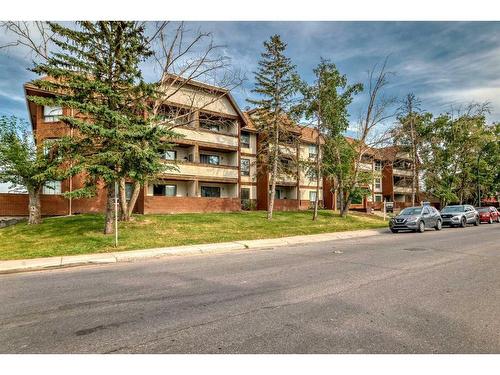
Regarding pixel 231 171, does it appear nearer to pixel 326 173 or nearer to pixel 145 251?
pixel 326 173

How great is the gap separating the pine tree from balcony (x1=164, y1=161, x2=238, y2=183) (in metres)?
11.0

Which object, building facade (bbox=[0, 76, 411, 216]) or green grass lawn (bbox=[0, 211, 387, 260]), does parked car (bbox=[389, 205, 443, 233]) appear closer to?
green grass lawn (bbox=[0, 211, 387, 260])

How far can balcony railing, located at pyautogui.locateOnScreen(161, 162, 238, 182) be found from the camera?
2797cm

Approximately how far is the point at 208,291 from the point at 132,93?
12576mm

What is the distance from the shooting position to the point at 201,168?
2912cm

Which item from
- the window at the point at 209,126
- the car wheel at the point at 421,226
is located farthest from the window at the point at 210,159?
the car wheel at the point at 421,226

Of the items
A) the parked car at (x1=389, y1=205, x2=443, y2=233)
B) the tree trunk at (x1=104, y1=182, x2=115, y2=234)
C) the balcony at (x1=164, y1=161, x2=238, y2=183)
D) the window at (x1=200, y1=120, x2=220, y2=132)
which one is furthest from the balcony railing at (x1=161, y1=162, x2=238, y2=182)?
the parked car at (x1=389, y1=205, x2=443, y2=233)

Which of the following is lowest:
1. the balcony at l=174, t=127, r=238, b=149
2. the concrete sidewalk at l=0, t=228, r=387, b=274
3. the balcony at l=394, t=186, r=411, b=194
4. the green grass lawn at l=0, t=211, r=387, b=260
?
the concrete sidewalk at l=0, t=228, r=387, b=274

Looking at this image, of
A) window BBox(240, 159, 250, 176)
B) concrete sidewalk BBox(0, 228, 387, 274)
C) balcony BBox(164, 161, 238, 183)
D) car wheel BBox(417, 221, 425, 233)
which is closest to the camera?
concrete sidewalk BBox(0, 228, 387, 274)

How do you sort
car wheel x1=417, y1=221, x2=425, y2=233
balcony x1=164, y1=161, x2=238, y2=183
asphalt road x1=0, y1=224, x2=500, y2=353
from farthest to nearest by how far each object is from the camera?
balcony x1=164, y1=161, x2=238, y2=183
car wheel x1=417, y1=221, x2=425, y2=233
asphalt road x1=0, y1=224, x2=500, y2=353

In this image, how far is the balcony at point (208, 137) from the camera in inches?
1119

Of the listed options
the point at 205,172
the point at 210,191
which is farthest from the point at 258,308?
the point at 210,191

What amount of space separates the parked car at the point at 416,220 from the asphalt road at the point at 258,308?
442 inches

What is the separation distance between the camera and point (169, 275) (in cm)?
838
